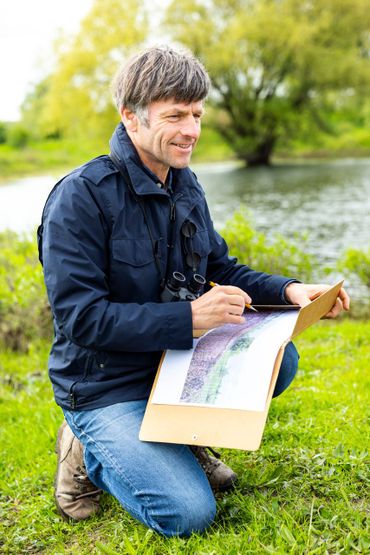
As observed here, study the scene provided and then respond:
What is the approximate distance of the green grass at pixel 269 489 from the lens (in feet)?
8.13

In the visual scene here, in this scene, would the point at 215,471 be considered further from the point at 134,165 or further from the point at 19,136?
the point at 19,136

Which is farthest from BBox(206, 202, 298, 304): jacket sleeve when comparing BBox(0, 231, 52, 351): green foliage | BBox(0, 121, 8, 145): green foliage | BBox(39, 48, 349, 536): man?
BBox(0, 121, 8, 145): green foliage

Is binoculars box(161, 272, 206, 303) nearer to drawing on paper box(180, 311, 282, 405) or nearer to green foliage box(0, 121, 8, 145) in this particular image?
drawing on paper box(180, 311, 282, 405)

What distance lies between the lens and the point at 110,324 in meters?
2.44

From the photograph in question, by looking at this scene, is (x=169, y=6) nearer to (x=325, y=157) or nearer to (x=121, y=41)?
(x=121, y=41)

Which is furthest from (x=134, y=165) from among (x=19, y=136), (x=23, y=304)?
(x=19, y=136)

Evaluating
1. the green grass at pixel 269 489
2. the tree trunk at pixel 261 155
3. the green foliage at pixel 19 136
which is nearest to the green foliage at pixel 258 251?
the green grass at pixel 269 489

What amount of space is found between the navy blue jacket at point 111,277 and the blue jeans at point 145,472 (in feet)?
0.28

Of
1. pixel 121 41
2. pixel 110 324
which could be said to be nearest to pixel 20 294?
pixel 110 324

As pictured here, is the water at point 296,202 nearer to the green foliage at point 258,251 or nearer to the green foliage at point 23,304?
the green foliage at point 258,251

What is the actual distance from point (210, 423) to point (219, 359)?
1.00 ft

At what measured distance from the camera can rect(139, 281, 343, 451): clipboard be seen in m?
2.36

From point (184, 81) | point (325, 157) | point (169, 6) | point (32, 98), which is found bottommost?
point (325, 157)

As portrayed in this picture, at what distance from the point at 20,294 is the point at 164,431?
135 inches
